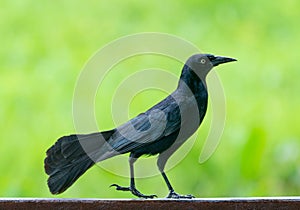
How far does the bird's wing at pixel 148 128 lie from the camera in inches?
65.2

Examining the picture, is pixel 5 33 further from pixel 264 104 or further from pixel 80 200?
pixel 80 200

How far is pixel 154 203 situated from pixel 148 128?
165 millimetres

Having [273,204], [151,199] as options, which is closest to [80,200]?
[151,199]

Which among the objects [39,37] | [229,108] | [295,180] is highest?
[39,37]

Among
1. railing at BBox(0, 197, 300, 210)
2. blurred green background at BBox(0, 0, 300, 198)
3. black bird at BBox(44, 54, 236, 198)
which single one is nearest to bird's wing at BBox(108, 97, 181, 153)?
black bird at BBox(44, 54, 236, 198)

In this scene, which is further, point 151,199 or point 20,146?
point 20,146

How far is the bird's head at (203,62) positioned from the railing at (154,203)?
280mm

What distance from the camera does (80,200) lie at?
1624mm

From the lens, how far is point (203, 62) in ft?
5.61

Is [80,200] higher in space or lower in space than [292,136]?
higher

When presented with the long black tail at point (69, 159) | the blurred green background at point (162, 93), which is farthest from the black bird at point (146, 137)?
the blurred green background at point (162, 93)

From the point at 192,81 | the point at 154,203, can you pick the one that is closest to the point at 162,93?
the point at 192,81

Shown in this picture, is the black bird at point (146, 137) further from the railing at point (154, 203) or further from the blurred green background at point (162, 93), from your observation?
the blurred green background at point (162, 93)

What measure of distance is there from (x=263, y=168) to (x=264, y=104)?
0.40 m
